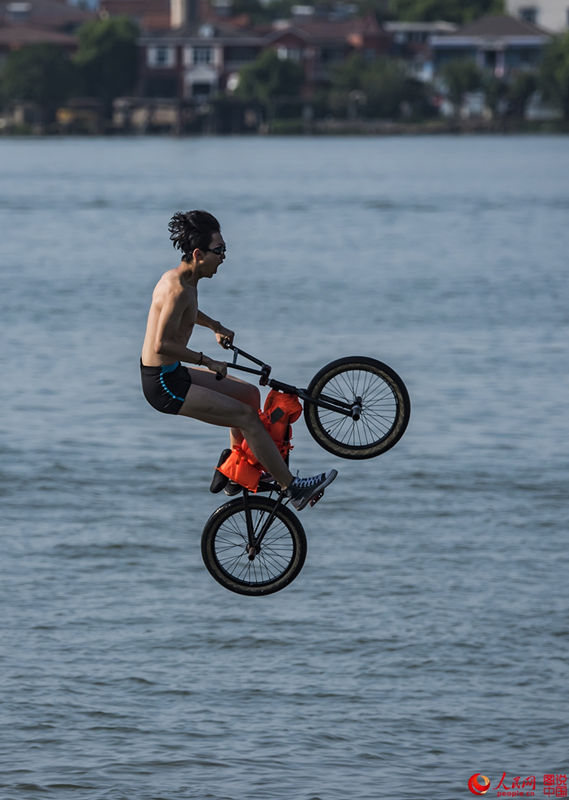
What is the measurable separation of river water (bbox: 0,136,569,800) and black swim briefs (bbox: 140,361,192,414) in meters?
56.5

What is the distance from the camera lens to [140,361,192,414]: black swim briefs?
53.1 feet

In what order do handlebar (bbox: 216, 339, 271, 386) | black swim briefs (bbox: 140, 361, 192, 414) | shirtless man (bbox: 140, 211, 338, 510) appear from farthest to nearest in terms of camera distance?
black swim briefs (bbox: 140, 361, 192, 414), shirtless man (bbox: 140, 211, 338, 510), handlebar (bbox: 216, 339, 271, 386)

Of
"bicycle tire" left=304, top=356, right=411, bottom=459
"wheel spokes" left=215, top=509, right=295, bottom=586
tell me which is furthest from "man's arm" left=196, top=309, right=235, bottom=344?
"wheel spokes" left=215, top=509, right=295, bottom=586

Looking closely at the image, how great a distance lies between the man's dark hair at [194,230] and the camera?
1557 cm

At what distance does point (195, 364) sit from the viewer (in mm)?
15938

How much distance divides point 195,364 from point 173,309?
66 centimetres

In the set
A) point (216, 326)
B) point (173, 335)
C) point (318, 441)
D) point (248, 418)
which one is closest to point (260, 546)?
point (318, 441)

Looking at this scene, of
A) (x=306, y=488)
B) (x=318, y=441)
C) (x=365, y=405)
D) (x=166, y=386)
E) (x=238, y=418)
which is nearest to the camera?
(x=166, y=386)

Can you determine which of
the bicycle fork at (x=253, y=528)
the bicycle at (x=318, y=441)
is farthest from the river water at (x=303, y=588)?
the bicycle fork at (x=253, y=528)

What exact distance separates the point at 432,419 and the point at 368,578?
3058 centimetres

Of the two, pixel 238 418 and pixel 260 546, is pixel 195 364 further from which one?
pixel 260 546
